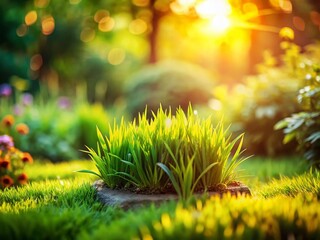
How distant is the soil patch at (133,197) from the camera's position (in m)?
3.98

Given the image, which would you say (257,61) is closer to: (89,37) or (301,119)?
(301,119)

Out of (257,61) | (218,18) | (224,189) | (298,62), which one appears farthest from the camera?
(257,61)

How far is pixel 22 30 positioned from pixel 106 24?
134 inches

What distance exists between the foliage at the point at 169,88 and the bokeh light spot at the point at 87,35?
808cm

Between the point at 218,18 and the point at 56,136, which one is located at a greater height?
the point at 218,18

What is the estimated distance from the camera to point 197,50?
37.8 meters

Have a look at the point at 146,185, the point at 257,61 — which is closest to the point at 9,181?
the point at 146,185

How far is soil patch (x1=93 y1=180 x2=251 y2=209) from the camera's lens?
3.98 m

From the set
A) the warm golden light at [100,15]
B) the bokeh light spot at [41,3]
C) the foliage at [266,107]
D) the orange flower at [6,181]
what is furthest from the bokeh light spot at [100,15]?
the orange flower at [6,181]

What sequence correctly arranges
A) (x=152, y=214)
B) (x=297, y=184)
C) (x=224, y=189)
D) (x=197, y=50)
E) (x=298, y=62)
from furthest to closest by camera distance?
(x=197, y=50), (x=298, y=62), (x=297, y=184), (x=224, y=189), (x=152, y=214)

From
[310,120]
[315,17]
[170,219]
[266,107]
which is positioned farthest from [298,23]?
[170,219]

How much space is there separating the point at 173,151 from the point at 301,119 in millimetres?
2105

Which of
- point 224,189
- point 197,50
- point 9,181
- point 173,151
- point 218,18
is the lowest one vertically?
point 197,50

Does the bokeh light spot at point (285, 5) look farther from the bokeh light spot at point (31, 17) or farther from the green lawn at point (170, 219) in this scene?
the bokeh light spot at point (31, 17)
